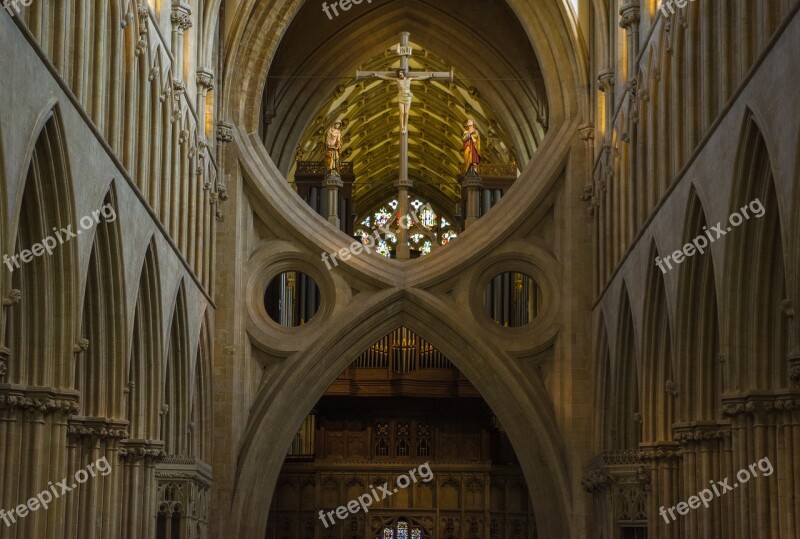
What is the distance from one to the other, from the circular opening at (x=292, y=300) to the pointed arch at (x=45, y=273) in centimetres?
1564

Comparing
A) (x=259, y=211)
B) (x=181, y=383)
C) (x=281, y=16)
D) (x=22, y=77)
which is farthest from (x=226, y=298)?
(x=22, y=77)

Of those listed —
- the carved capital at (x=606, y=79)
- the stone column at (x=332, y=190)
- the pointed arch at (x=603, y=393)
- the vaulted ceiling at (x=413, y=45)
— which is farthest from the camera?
the vaulted ceiling at (x=413, y=45)

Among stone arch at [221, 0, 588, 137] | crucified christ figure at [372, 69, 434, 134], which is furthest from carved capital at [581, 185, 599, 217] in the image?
crucified christ figure at [372, 69, 434, 134]

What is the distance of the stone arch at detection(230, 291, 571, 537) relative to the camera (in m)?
28.3

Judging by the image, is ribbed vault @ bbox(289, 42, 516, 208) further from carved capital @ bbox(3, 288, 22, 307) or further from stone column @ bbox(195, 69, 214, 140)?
carved capital @ bbox(3, 288, 22, 307)

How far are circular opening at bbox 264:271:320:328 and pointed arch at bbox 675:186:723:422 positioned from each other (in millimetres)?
14281

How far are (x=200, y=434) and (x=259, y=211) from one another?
5.07 m

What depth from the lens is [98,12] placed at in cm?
1872

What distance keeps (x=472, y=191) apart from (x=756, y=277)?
1801 centimetres

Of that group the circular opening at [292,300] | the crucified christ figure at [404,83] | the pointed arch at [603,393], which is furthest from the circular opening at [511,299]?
the pointed arch at [603,393]

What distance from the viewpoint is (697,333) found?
19688 millimetres

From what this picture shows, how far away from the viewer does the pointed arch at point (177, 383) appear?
2447 centimetres

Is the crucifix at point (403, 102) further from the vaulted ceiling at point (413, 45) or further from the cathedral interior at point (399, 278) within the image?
the vaulted ceiling at point (413, 45)

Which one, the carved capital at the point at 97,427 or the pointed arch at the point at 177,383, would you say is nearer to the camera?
the carved capital at the point at 97,427
